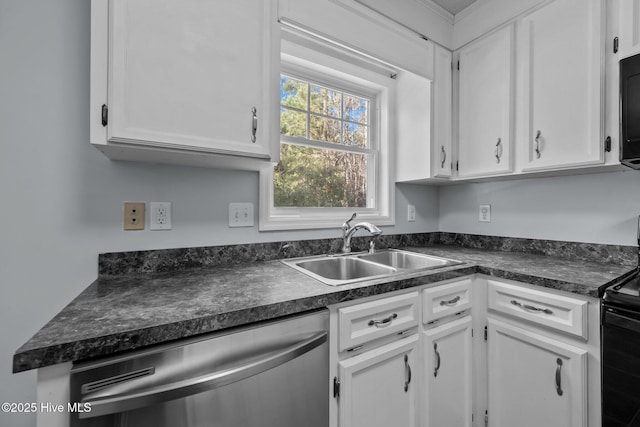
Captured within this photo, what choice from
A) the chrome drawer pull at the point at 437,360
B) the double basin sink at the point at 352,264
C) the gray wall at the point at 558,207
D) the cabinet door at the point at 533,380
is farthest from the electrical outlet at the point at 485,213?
the chrome drawer pull at the point at 437,360

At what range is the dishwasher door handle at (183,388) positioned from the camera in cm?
60

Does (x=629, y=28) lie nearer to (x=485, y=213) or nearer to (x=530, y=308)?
(x=485, y=213)

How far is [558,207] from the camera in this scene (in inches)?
65.1

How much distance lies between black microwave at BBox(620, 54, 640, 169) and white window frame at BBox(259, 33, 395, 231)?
1.16m

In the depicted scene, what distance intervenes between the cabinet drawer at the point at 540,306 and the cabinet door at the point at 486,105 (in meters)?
0.74

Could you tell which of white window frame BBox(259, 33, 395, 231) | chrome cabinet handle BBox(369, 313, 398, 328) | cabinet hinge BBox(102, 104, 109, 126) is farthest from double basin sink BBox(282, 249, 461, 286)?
cabinet hinge BBox(102, 104, 109, 126)

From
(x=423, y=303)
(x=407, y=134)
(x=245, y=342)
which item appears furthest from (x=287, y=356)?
(x=407, y=134)

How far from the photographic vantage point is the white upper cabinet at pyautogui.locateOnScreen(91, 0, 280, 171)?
88cm

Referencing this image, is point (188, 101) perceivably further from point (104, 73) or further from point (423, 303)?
point (423, 303)

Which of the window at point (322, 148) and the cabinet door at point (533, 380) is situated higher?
the window at point (322, 148)

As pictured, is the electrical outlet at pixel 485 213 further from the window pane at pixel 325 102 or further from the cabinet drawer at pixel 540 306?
the window pane at pixel 325 102

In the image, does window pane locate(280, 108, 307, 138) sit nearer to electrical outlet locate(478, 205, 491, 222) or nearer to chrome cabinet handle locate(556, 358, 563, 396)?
electrical outlet locate(478, 205, 491, 222)

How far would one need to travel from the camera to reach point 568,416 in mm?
1097

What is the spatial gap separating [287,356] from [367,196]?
145cm
